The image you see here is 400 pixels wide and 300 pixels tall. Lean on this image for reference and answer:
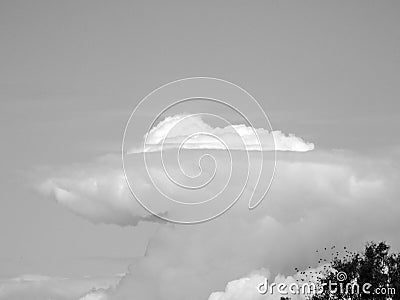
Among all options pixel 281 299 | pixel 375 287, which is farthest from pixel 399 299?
pixel 281 299

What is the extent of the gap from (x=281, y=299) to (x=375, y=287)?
1515 cm

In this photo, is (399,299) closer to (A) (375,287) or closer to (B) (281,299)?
(A) (375,287)

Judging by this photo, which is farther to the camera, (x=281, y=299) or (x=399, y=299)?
(x=281, y=299)

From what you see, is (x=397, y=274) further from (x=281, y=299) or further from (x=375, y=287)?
(x=281, y=299)

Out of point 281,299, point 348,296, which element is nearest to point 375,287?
point 348,296

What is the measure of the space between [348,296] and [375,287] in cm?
377

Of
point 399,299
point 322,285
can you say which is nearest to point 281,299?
point 322,285

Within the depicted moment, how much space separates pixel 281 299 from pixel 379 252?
1531cm

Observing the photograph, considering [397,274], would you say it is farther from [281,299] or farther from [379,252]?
[281,299]

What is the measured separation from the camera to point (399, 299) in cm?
17312

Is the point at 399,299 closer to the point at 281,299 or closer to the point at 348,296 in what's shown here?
the point at 348,296

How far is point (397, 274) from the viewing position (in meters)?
179

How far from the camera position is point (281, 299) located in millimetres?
185875

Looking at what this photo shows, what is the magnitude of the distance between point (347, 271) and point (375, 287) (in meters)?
5.77
